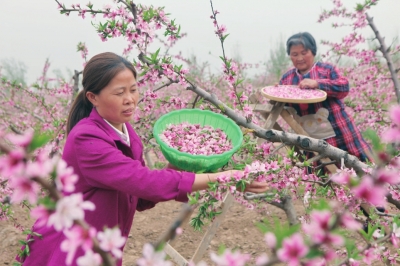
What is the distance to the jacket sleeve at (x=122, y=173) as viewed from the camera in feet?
4.72

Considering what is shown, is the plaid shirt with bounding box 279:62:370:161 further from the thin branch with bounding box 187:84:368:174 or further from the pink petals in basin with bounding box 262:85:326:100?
the thin branch with bounding box 187:84:368:174

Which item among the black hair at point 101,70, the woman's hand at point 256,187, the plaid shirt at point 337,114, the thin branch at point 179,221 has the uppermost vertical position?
the thin branch at point 179,221

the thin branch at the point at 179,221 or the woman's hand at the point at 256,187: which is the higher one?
the thin branch at the point at 179,221

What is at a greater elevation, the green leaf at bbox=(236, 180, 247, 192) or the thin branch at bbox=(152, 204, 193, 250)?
the thin branch at bbox=(152, 204, 193, 250)

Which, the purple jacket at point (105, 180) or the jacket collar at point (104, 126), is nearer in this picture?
the purple jacket at point (105, 180)

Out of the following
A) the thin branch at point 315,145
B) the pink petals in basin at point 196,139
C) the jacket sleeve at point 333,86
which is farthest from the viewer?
the jacket sleeve at point 333,86

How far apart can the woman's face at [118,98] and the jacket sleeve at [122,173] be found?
0.19m

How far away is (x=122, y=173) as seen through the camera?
1.43 meters

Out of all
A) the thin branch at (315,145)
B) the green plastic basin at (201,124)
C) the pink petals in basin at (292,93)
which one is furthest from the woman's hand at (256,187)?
the pink petals in basin at (292,93)

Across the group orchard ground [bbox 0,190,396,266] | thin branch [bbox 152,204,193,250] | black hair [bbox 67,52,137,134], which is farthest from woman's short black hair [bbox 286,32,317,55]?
thin branch [bbox 152,204,193,250]

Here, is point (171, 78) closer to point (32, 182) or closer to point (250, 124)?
point (250, 124)

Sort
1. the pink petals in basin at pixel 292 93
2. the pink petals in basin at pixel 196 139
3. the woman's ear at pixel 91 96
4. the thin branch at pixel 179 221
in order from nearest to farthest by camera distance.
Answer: the thin branch at pixel 179 221, the woman's ear at pixel 91 96, the pink petals in basin at pixel 196 139, the pink petals in basin at pixel 292 93

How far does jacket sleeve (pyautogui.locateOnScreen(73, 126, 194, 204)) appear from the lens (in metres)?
1.44

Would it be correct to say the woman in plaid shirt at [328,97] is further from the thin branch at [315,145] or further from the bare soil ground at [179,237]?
the thin branch at [315,145]
